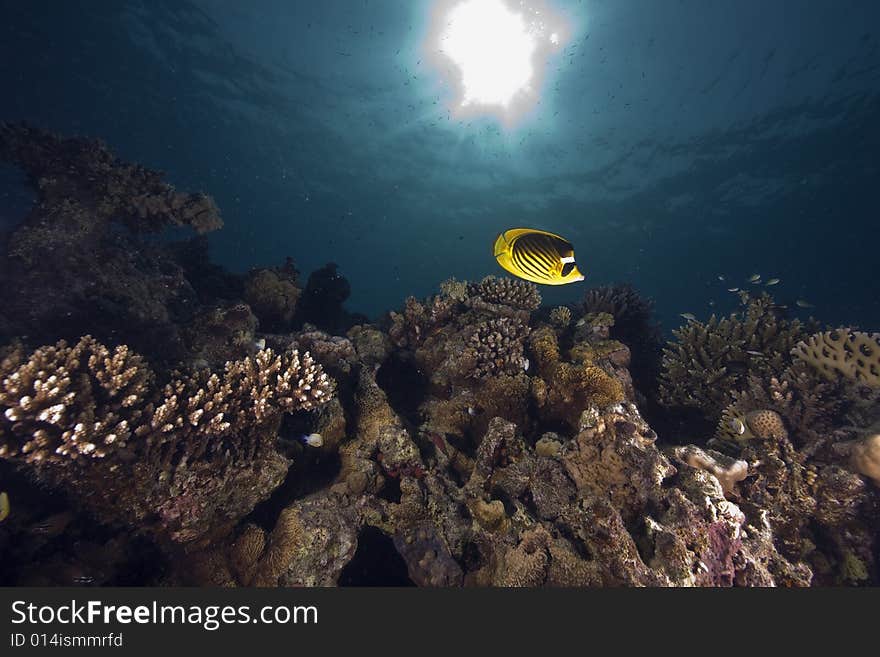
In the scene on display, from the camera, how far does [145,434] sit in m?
3.87

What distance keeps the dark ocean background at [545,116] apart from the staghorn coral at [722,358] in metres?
9.41

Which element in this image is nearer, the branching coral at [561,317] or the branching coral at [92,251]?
the branching coral at [92,251]

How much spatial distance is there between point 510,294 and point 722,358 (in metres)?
3.88

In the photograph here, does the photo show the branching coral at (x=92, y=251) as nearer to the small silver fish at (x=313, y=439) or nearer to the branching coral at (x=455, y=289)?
the small silver fish at (x=313, y=439)

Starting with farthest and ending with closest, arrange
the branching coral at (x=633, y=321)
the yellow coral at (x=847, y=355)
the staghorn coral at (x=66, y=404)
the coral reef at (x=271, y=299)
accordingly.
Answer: the coral reef at (x=271, y=299) < the branching coral at (x=633, y=321) < the yellow coral at (x=847, y=355) < the staghorn coral at (x=66, y=404)

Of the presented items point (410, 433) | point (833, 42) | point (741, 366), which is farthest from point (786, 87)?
point (410, 433)

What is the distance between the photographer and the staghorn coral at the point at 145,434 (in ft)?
11.9

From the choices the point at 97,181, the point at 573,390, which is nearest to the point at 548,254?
the point at 573,390

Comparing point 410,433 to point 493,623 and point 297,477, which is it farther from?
point 493,623

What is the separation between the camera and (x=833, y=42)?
927 inches

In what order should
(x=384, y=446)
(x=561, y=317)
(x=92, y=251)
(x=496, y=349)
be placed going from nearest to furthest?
(x=384, y=446), (x=496, y=349), (x=92, y=251), (x=561, y=317)

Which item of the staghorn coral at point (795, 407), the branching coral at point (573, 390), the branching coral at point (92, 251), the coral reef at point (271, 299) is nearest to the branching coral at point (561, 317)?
the branching coral at point (573, 390)

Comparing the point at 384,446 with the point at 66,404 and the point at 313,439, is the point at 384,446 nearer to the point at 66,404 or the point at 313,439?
the point at 313,439

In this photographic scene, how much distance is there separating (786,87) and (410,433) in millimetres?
38279
